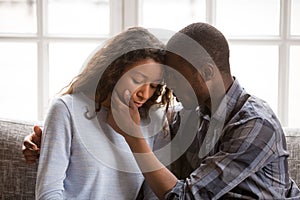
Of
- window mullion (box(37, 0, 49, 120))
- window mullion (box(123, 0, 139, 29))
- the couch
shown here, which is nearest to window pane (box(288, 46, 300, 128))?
the couch

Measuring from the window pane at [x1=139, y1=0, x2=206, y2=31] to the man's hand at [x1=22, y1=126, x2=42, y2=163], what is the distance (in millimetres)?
782

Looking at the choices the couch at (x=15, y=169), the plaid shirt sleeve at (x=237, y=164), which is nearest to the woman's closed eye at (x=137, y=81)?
the plaid shirt sleeve at (x=237, y=164)

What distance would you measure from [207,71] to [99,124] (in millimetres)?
399

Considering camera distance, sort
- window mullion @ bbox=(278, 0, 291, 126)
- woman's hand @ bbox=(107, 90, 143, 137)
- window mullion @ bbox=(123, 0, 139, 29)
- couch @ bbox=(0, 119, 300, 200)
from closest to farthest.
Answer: woman's hand @ bbox=(107, 90, 143, 137), couch @ bbox=(0, 119, 300, 200), window mullion @ bbox=(278, 0, 291, 126), window mullion @ bbox=(123, 0, 139, 29)

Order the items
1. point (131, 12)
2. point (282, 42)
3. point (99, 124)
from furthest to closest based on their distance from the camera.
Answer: point (131, 12) → point (282, 42) → point (99, 124)

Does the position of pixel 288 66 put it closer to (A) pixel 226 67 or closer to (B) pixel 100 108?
(A) pixel 226 67

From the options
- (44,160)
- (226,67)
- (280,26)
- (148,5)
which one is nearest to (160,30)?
(148,5)

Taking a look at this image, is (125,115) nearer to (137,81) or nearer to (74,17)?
(137,81)

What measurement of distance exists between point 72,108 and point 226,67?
473 mm

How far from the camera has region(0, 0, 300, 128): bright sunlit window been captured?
2418mm

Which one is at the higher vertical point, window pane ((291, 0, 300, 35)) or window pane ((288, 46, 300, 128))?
window pane ((291, 0, 300, 35))

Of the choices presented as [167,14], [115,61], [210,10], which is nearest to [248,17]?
[210,10]

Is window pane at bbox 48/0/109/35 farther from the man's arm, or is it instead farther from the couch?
the man's arm

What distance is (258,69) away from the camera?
2479 mm
